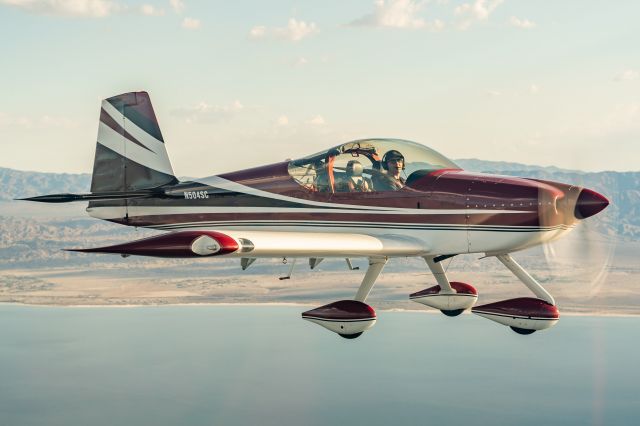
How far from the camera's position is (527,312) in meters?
16.2

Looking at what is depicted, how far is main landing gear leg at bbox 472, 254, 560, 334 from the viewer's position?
632 inches

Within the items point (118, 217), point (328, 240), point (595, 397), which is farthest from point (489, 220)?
point (595, 397)

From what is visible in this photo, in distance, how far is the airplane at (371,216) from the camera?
15.5 meters

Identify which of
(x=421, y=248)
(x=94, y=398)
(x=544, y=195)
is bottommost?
(x=94, y=398)

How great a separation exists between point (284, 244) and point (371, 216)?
2071 mm

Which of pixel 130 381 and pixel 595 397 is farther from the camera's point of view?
pixel 130 381

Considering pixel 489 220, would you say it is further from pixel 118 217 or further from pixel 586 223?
pixel 118 217

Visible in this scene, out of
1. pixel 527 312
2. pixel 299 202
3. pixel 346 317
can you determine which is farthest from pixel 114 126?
pixel 527 312

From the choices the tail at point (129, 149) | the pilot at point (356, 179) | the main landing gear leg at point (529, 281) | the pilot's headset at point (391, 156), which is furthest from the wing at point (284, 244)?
the tail at point (129, 149)

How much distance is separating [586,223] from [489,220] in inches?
94.2

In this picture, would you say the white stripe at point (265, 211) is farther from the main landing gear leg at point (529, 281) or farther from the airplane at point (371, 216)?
the main landing gear leg at point (529, 281)

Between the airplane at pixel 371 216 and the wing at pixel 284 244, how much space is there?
2cm

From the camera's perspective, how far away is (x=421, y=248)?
53.5 feet

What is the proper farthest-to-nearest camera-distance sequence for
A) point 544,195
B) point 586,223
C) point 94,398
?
point 94,398 → point 586,223 → point 544,195
